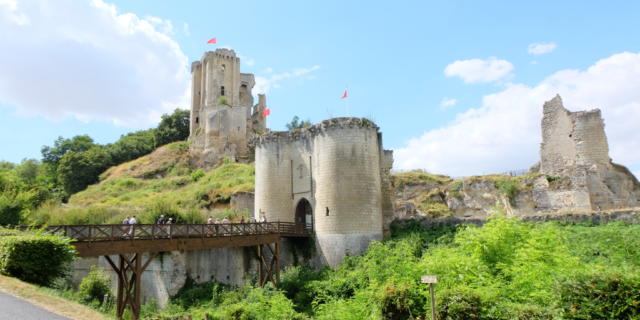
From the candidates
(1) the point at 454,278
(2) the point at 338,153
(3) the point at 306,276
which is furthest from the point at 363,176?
(1) the point at 454,278

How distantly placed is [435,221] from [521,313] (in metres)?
14.0

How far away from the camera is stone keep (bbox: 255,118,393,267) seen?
22.4 metres

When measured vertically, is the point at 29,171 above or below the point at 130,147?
below

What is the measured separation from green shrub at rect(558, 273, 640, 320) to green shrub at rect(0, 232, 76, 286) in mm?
13288

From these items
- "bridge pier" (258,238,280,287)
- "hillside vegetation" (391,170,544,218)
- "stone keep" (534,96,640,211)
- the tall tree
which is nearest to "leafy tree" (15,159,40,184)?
the tall tree

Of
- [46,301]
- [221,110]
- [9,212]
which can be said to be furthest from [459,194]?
[221,110]

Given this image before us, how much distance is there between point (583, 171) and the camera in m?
24.6

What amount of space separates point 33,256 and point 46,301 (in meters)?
2.25

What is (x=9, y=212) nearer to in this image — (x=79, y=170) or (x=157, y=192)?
(x=157, y=192)

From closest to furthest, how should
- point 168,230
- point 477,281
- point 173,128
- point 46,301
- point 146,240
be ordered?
point 46,301 < point 477,281 < point 146,240 < point 168,230 < point 173,128

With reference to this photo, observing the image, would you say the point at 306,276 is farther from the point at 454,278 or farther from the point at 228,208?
the point at 228,208

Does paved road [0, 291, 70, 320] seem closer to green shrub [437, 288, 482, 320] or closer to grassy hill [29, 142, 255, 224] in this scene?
green shrub [437, 288, 482, 320]

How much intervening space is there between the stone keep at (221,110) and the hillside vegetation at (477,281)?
31.3 metres

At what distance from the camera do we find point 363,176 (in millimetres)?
23016
